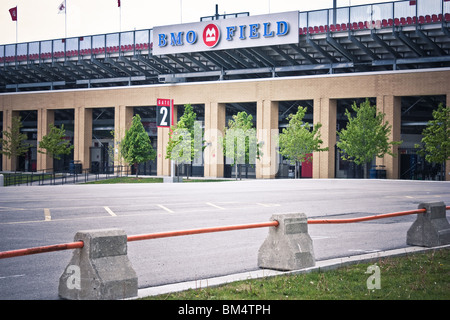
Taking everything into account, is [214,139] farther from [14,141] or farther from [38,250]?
[38,250]

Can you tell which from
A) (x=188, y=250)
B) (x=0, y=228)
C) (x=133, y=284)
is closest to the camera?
(x=133, y=284)

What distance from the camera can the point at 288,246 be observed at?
9078 millimetres

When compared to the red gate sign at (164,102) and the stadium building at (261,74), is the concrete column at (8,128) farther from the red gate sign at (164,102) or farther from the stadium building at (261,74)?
the red gate sign at (164,102)

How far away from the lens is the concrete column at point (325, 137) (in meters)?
51.5

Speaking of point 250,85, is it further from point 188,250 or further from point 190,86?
point 188,250

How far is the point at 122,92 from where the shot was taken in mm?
61031

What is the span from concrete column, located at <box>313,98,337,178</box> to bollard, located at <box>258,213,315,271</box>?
140ft

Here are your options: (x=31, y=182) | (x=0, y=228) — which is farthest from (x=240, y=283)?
(x=31, y=182)

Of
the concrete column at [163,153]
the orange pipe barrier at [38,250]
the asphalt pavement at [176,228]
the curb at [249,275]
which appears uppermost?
the concrete column at [163,153]

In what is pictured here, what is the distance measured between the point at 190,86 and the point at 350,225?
41.5 meters

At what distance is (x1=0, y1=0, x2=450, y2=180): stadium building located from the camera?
48.2 meters

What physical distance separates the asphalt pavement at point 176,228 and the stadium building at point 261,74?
22.4 meters

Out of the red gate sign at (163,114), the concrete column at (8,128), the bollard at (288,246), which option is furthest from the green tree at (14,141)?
the bollard at (288,246)

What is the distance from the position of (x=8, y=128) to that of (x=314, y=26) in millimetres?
35958
